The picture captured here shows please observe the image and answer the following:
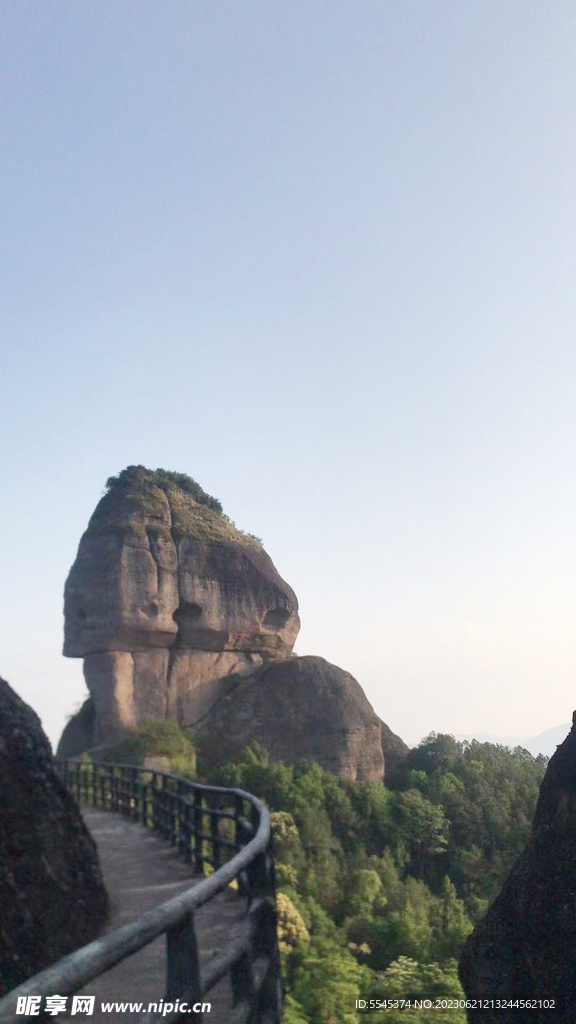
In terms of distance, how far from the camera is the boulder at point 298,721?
128 feet

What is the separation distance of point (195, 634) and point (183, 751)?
6.99m

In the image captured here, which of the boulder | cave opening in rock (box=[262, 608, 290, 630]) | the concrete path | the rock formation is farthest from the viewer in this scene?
cave opening in rock (box=[262, 608, 290, 630])

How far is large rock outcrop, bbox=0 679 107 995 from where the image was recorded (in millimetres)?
7051

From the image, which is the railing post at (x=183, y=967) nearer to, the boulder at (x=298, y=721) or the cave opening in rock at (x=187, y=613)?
the boulder at (x=298, y=721)

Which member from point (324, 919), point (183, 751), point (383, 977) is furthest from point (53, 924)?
point (183, 751)

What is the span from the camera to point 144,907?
859 cm

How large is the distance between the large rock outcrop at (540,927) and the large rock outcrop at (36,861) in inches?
170

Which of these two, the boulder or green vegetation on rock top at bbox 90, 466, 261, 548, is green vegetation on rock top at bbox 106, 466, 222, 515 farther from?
the boulder

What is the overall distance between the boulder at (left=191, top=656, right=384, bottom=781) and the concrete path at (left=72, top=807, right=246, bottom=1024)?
76.8ft

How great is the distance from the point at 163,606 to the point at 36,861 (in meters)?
32.6

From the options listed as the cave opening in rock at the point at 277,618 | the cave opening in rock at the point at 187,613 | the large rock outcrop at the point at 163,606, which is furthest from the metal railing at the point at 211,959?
the cave opening in rock at the point at 277,618

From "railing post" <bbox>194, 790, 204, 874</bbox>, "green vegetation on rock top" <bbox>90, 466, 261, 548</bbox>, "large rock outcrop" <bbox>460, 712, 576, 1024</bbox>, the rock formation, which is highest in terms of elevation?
"green vegetation on rock top" <bbox>90, 466, 261, 548</bbox>

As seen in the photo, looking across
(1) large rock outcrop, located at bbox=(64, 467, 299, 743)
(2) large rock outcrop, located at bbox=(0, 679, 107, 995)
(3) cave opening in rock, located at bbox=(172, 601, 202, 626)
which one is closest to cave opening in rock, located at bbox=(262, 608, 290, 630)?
(1) large rock outcrop, located at bbox=(64, 467, 299, 743)

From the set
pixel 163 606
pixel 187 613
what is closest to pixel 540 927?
pixel 163 606
